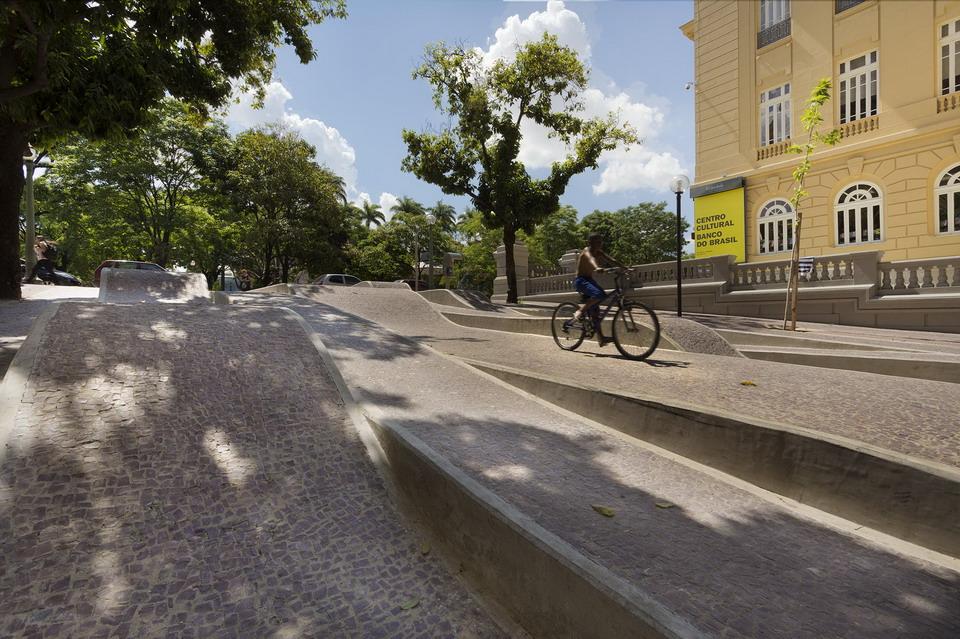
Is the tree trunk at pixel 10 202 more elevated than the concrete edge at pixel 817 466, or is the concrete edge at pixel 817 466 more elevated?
the tree trunk at pixel 10 202

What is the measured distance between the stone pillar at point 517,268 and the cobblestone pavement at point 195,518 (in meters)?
18.3

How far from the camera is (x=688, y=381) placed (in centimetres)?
564

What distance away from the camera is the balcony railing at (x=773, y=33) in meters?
19.8

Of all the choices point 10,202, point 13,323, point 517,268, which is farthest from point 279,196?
point 13,323

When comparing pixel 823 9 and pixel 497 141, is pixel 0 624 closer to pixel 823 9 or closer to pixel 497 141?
pixel 497 141

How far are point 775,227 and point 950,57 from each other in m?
7.22

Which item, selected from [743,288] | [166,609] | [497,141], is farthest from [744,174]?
[166,609]

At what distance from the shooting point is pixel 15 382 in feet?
12.3

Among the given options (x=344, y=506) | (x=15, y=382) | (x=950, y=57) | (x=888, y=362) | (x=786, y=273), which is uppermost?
(x=950, y=57)

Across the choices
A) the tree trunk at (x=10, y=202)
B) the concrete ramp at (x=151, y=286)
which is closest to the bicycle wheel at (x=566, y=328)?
the concrete ramp at (x=151, y=286)

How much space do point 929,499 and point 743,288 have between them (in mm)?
14665

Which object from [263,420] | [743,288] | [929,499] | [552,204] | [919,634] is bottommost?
[919,634]

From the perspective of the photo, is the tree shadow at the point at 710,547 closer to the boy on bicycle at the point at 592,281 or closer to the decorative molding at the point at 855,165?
the boy on bicycle at the point at 592,281

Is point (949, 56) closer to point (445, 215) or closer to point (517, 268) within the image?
point (517, 268)
